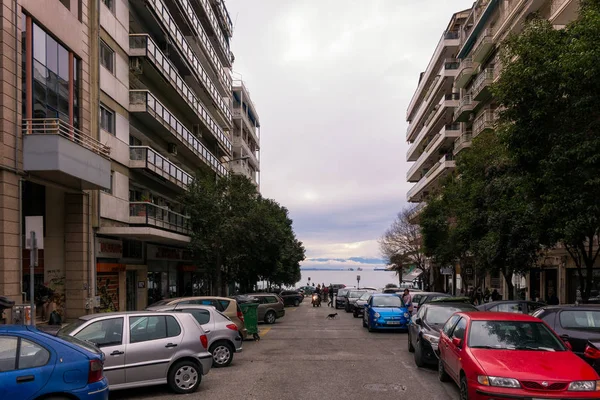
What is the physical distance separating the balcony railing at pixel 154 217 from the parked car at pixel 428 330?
14.7 metres

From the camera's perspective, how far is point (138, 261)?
28.3 meters

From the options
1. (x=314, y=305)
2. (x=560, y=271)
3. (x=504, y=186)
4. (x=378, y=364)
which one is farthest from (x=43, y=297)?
(x=314, y=305)

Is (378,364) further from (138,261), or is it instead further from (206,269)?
(206,269)

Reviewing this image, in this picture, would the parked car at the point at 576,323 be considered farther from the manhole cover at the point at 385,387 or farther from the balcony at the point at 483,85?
the balcony at the point at 483,85

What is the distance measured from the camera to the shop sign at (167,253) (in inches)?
1191

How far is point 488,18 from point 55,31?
96.7 feet

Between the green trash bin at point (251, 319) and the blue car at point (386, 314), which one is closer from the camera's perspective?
the green trash bin at point (251, 319)

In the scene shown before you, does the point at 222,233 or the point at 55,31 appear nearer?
the point at 55,31

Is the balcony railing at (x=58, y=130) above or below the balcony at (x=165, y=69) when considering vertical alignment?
below

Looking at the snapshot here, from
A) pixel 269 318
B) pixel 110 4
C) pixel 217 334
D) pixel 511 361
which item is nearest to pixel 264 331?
pixel 269 318

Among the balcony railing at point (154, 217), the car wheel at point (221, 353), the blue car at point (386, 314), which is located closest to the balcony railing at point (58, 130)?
the balcony railing at point (154, 217)

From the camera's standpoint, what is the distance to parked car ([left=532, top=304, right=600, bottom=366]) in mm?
10242

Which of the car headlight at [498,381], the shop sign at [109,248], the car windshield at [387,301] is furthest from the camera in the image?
the shop sign at [109,248]

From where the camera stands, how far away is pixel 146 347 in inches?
375
